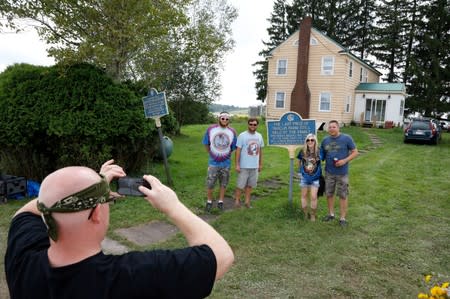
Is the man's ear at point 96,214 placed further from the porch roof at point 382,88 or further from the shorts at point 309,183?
the porch roof at point 382,88

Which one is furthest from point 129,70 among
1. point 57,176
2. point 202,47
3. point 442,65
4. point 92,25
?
point 442,65

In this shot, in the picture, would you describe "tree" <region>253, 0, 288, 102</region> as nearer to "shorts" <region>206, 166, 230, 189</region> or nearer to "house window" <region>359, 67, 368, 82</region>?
"house window" <region>359, 67, 368, 82</region>

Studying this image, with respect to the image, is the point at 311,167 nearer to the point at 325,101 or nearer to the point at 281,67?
the point at 325,101

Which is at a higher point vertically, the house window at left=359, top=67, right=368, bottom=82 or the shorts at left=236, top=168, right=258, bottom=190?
the house window at left=359, top=67, right=368, bottom=82

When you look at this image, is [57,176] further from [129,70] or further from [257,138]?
[129,70]

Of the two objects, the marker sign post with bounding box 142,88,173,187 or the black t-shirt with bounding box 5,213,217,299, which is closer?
the black t-shirt with bounding box 5,213,217,299

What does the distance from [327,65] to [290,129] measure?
752 inches

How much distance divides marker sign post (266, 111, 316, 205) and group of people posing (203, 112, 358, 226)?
0.25 meters

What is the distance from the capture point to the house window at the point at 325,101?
24203 mm

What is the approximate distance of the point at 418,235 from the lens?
5699mm

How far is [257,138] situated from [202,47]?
4699mm

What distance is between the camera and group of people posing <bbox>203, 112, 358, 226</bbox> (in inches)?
236

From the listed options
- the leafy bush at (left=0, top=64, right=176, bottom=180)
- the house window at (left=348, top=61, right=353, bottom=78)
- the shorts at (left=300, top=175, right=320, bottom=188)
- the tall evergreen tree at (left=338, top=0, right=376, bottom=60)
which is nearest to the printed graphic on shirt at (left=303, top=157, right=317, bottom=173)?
the shorts at (left=300, top=175, right=320, bottom=188)

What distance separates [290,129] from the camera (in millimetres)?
6516
